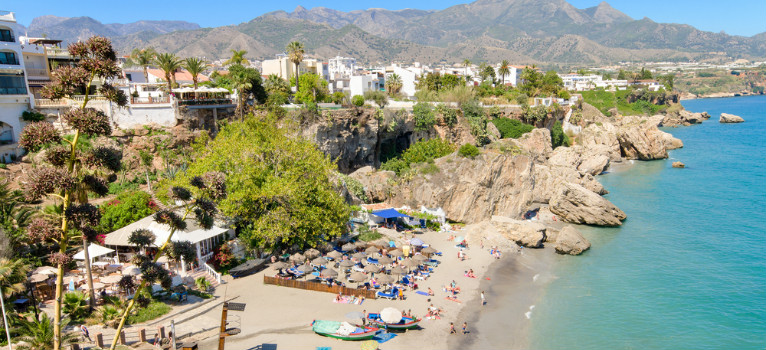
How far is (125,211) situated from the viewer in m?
25.6

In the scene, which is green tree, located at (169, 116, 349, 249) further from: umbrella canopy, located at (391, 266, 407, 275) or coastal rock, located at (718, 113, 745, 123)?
coastal rock, located at (718, 113, 745, 123)

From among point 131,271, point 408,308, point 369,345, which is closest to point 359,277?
point 408,308

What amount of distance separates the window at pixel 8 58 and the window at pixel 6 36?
1032 millimetres

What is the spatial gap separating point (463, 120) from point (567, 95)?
107 ft

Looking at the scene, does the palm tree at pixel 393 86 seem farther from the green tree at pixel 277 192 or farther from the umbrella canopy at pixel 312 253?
the umbrella canopy at pixel 312 253

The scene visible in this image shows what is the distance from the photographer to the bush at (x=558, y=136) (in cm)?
6625

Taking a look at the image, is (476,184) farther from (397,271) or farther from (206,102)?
(206,102)

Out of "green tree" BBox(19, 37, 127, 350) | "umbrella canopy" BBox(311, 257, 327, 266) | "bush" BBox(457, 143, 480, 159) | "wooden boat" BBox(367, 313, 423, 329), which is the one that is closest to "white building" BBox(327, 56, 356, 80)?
"bush" BBox(457, 143, 480, 159)

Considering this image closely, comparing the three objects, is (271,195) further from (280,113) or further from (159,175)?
(280,113)

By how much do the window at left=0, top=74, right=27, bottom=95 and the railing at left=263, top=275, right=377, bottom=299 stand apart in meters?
24.9

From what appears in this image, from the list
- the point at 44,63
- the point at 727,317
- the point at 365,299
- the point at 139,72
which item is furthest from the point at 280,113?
the point at 727,317

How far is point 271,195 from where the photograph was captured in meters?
25.2

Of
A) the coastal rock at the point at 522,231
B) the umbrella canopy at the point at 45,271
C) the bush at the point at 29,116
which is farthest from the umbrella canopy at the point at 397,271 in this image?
the bush at the point at 29,116

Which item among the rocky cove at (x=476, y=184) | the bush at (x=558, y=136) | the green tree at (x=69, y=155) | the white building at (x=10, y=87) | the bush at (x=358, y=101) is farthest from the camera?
the bush at (x=558, y=136)
